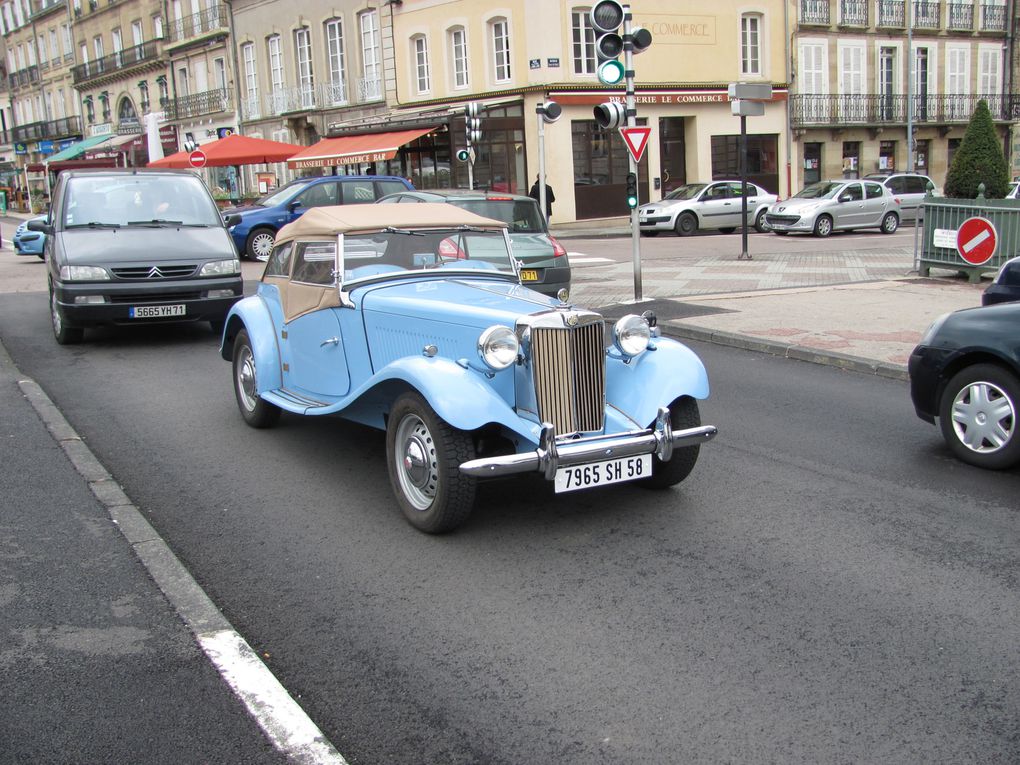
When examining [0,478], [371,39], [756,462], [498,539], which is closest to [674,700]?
[498,539]

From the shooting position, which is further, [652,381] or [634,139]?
[634,139]

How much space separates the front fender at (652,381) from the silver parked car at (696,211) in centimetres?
2248

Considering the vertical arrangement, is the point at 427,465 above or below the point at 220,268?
below

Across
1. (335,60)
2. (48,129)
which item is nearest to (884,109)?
(335,60)

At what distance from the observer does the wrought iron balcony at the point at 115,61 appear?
51.5 m

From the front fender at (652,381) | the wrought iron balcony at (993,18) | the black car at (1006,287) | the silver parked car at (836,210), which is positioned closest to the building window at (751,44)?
the silver parked car at (836,210)

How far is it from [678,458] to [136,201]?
8301 mm

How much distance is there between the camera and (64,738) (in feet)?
10.8

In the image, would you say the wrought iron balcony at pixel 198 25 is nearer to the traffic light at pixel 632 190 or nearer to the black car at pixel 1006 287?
the traffic light at pixel 632 190

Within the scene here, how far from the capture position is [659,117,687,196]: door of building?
34.8 metres

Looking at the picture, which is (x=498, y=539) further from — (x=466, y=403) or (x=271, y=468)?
(x=271, y=468)

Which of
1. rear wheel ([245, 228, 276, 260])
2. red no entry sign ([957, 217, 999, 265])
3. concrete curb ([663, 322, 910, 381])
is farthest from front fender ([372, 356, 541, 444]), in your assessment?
rear wheel ([245, 228, 276, 260])

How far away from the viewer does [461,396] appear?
496cm

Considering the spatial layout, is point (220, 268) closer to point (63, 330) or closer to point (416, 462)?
point (63, 330)
